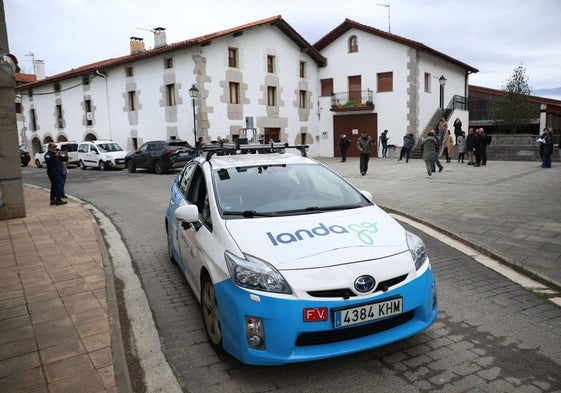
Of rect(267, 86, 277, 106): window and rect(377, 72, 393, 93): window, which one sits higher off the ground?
rect(377, 72, 393, 93): window

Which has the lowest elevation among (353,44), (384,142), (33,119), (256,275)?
(256,275)

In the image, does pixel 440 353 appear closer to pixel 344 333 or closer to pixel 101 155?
pixel 344 333

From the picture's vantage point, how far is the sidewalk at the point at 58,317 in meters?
3.20

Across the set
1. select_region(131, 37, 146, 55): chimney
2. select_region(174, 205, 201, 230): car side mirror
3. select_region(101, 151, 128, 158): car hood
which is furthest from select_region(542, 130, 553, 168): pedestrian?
select_region(131, 37, 146, 55): chimney

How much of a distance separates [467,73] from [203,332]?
38638 mm

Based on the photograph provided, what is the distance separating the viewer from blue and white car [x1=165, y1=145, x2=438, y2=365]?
9.73 ft

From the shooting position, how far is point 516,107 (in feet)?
107

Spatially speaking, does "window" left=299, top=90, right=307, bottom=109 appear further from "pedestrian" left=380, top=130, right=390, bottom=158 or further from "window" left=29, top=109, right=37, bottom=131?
"window" left=29, top=109, right=37, bottom=131

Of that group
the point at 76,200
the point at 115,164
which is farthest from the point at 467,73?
the point at 76,200

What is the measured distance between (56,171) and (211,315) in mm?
9498

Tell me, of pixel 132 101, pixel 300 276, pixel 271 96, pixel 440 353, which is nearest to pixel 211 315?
pixel 300 276

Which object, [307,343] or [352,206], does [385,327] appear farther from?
[352,206]

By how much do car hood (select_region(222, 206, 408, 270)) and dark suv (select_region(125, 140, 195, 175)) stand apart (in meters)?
16.7

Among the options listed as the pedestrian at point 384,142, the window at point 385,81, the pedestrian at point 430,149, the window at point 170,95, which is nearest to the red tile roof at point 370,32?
the window at point 385,81
